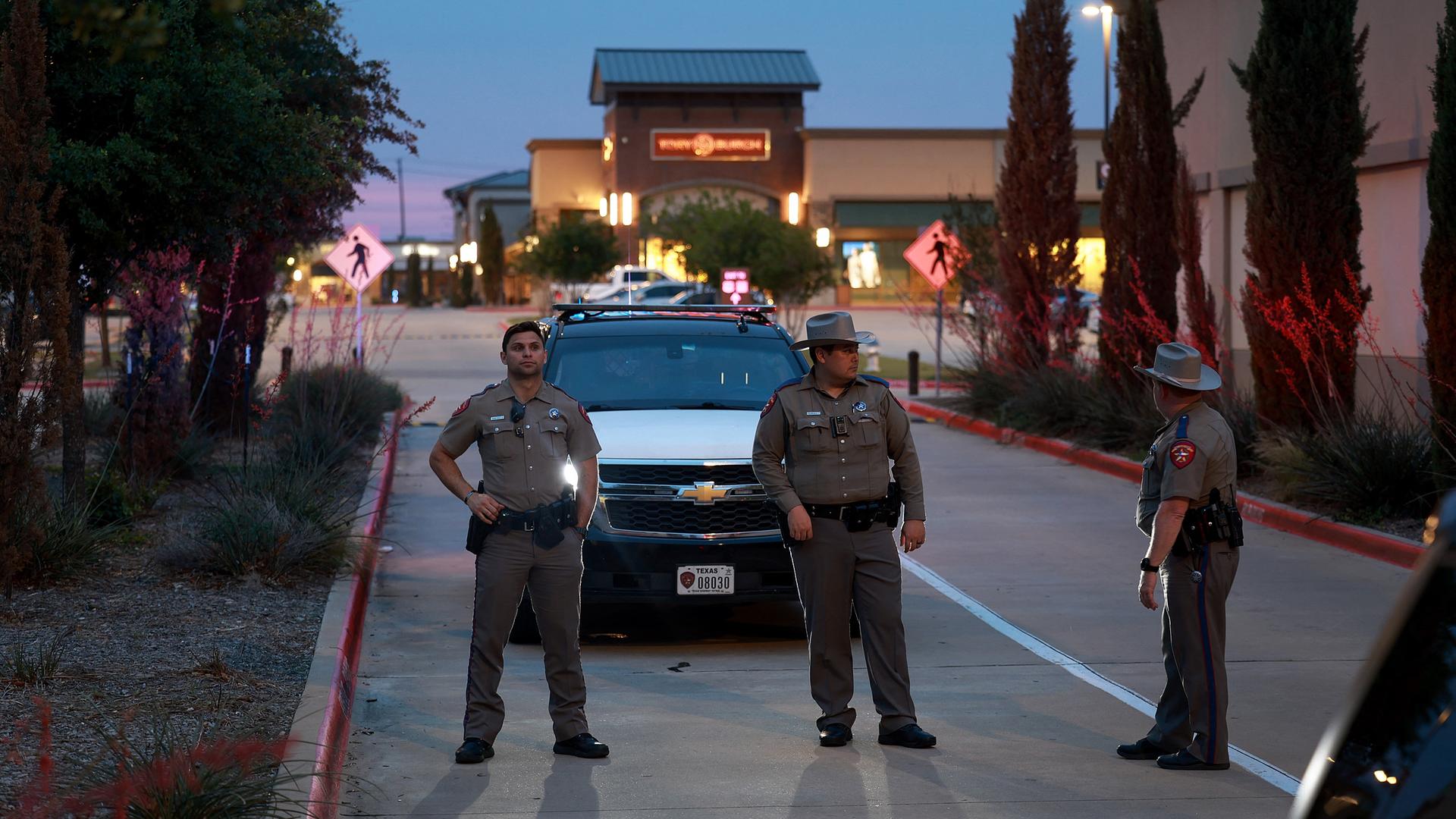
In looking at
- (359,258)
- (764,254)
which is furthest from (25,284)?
(764,254)

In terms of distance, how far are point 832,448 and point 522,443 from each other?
130 cm

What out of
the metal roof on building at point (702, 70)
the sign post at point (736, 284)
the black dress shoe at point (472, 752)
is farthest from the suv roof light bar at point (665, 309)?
the metal roof on building at point (702, 70)

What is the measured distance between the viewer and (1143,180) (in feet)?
66.0

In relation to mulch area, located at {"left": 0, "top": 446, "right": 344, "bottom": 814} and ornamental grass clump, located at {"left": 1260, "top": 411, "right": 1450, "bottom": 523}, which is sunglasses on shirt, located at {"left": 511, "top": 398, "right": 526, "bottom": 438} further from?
ornamental grass clump, located at {"left": 1260, "top": 411, "right": 1450, "bottom": 523}

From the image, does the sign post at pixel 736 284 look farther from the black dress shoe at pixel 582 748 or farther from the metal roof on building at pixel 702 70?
the metal roof on building at pixel 702 70

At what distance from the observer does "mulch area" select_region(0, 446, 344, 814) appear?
664 cm

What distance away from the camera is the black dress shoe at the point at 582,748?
23.5 ft

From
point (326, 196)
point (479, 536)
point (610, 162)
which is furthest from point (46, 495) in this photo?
point (610, 162)

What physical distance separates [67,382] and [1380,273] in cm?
1511

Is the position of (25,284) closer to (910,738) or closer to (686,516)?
(686,516)

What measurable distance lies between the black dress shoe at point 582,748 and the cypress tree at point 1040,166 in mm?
17796

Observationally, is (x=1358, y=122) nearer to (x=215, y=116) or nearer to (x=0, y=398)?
(x=215, y=116)

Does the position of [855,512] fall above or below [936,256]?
below

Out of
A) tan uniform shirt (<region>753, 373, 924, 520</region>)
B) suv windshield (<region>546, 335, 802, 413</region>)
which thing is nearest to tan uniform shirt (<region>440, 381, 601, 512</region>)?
tan uniform shirt (<region>753, 373, 924, 520</region>)
